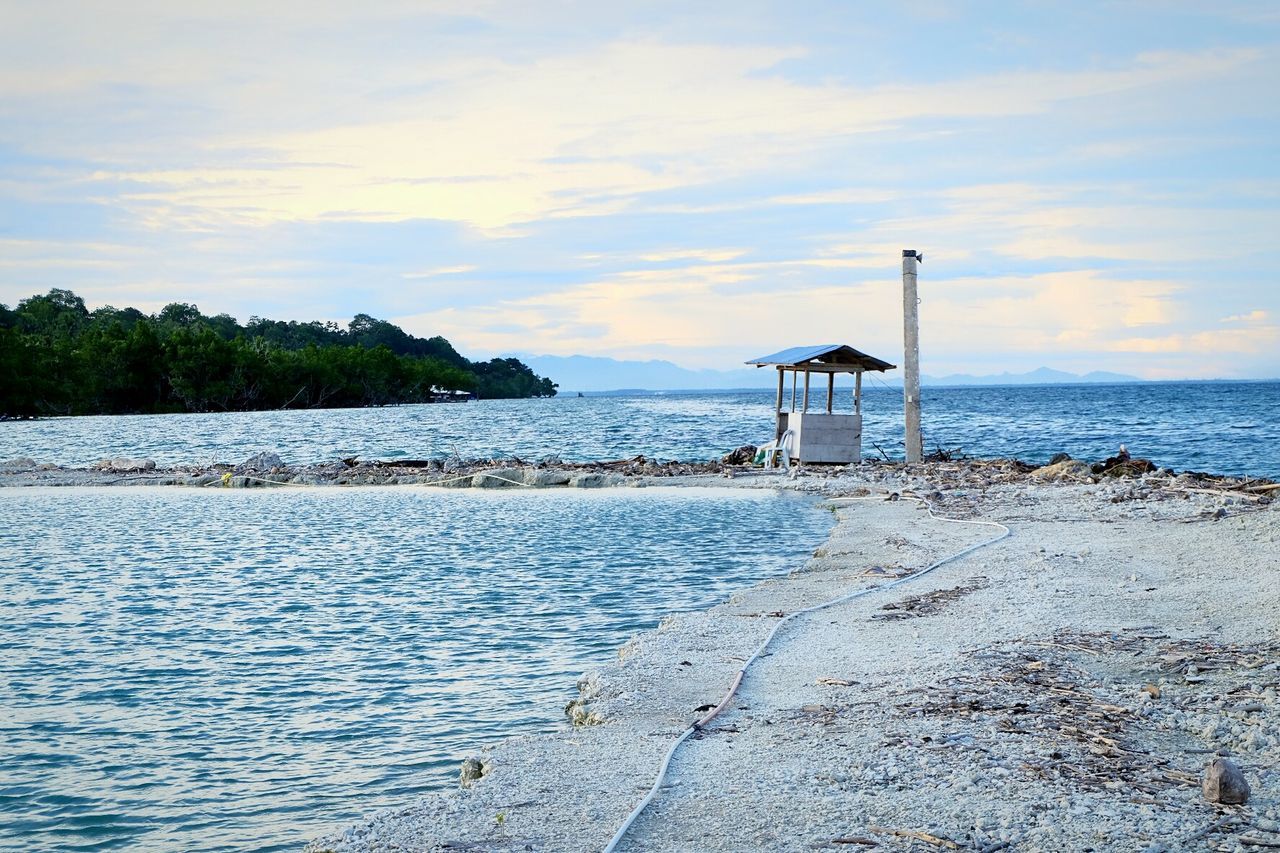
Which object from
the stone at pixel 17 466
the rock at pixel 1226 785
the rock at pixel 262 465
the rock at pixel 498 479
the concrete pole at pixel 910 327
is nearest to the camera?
the rock at pixel 1226 785

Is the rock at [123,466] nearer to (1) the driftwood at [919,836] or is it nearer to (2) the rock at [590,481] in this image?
(2) the rock at [590,481]

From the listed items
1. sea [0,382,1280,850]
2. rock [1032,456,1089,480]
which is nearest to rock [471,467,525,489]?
sea [0,382,1280,850]

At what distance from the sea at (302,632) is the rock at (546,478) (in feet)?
5.11

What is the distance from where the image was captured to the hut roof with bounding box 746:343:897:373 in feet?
87.2

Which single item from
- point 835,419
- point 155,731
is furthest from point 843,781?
point 835,419

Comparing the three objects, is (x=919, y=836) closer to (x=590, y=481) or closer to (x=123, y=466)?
(x=590, y=481)

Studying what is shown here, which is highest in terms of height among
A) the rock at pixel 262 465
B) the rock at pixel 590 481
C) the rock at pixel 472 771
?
the rock at pixel 262 465

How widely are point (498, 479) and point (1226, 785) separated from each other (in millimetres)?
24262

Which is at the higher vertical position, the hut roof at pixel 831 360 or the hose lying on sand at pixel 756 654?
the hut roof at pixel 831 360

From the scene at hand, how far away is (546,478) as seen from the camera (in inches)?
1090

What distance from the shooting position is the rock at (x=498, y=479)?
27797mm

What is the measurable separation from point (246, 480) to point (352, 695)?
2277cm

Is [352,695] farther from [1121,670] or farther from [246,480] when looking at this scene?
[246,480]

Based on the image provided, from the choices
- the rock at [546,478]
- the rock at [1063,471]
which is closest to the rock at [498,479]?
the rock at [546,478]
